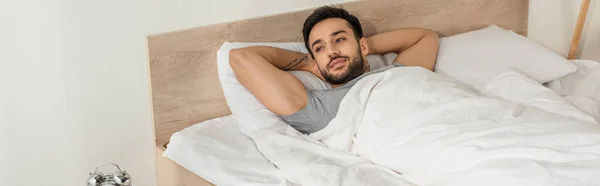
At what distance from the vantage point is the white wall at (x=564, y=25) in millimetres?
3445

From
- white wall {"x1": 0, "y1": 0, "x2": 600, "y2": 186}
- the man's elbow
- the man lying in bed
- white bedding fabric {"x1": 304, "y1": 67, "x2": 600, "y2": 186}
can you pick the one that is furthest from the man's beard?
white wall {"x1": 0, "y1": 0, "x2": 600, "y2": 186}

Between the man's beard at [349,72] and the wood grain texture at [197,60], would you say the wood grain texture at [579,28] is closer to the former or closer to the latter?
the wood grain texture at [197,60]

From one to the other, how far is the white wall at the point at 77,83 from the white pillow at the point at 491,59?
0.76 metres

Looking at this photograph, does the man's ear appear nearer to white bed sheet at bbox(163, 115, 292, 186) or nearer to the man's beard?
the man's beard

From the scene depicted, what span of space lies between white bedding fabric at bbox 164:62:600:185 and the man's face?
4.7 inches

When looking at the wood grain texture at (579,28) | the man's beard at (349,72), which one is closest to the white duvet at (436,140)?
the man's beard at (349,72)

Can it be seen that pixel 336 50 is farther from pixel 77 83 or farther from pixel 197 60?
pixel 77 83

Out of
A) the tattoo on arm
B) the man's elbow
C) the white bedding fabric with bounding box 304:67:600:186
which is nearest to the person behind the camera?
the white bedding fabric with bounding box 304:67:600:186

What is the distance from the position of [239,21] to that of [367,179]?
0.77 metres

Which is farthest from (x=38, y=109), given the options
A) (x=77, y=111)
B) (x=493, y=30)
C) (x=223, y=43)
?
(x=493, y=30)

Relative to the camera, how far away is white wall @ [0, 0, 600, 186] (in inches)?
96.3

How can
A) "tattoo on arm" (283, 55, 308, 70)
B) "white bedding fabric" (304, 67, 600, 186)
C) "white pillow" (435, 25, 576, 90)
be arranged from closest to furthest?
"white bedding fabric" (304, 67, 600, 186)
"tattoo on arm" (283, 55, 308, 70)
"white pillow" (435, 25, 576, 90)

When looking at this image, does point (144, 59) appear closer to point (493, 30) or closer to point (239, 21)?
point (239, 21)

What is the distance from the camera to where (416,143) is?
2225 millimetres
